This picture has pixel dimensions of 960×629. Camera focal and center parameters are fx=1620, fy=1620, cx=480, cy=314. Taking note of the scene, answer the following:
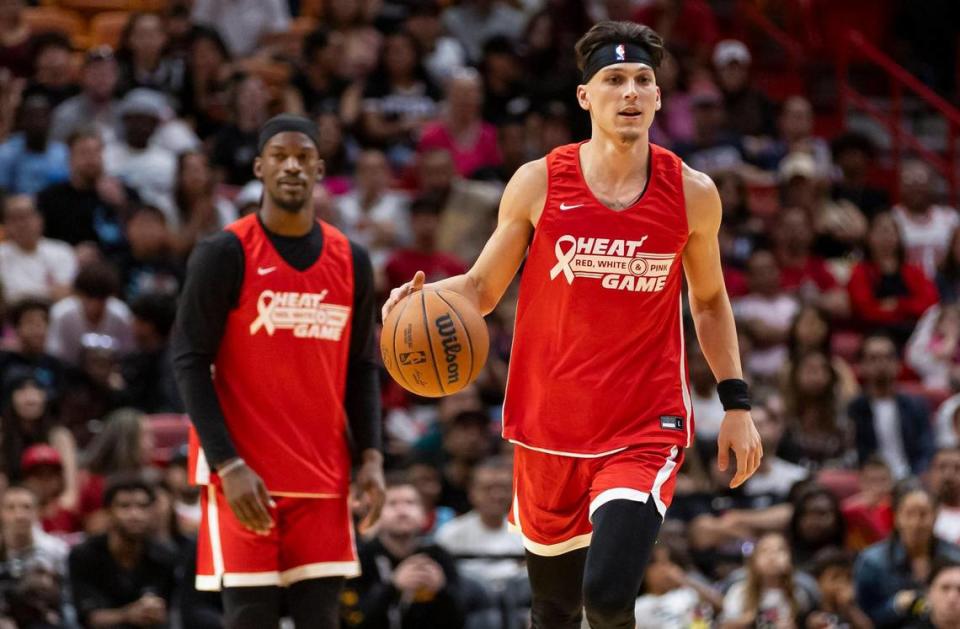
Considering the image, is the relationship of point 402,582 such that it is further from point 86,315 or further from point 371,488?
point 86,315

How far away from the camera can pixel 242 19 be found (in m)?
14.5

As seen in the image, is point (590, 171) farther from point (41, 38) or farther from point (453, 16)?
point (453, 16)

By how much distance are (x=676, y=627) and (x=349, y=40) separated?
693cm

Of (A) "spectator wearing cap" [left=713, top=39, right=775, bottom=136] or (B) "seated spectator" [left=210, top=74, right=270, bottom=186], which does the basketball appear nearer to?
(B) "seated spectator" [left=210, top=74, right=270, bottom=186]

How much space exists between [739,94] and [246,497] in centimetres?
989

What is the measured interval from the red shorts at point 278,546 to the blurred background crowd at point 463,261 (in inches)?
83.7

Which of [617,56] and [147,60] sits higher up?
[147,60]

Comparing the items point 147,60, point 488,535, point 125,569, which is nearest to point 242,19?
point 147,60

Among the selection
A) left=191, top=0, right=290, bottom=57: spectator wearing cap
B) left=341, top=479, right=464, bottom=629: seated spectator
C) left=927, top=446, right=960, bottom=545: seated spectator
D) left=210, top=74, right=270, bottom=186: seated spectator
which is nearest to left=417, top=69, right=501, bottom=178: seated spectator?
left=210, top=74, right=270, bottom=186: seated spectator

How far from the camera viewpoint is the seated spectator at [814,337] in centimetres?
1185

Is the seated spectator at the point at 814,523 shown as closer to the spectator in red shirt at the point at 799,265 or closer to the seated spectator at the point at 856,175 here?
the spectator in red shirt at the point at 799,265

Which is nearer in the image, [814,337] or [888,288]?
[814,337]

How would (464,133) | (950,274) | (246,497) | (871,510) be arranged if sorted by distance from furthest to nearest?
(464,133) → (950,274) → (871,510) → (246,497)

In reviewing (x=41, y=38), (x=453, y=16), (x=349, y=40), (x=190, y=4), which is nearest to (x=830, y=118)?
(x=453, y=16)
